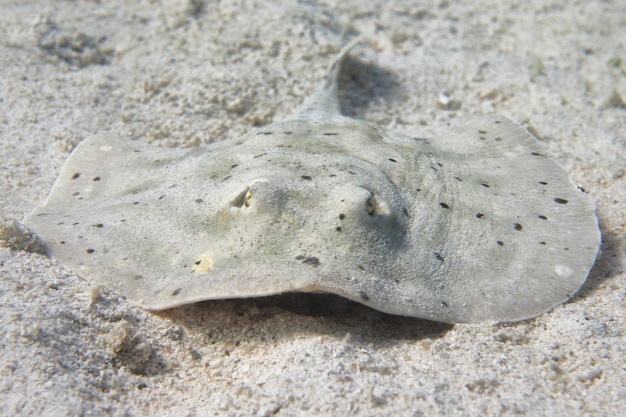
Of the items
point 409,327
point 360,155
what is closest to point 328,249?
point 409,327

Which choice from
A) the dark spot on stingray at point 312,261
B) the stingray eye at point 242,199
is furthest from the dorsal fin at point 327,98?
A: the dark spot on stingray at point 312,261

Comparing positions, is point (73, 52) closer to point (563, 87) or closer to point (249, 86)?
point (249, 86)

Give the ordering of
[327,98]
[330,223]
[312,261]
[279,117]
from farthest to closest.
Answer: [279,117]
[327,98]
[330,223]
[312,261]

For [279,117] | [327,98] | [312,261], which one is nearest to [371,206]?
[312,261]

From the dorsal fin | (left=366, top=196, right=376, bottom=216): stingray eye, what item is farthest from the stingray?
the dorsal fin

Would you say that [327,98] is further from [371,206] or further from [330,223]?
[330,223]

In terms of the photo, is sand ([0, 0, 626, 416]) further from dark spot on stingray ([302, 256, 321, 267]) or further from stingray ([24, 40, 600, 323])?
dark spot on stingray ([302, 256, 321, 267])
